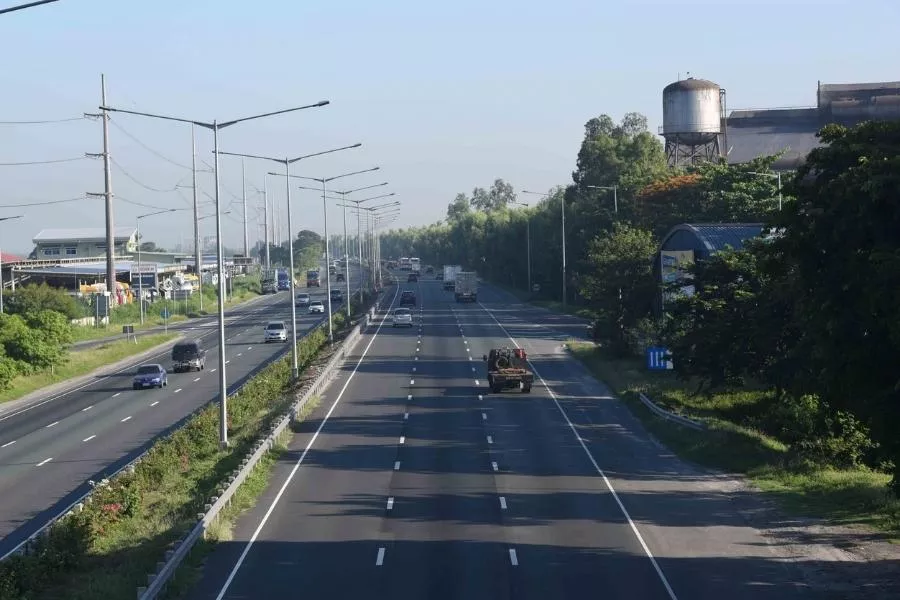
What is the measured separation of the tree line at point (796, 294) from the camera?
1927 cm

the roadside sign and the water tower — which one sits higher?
the water tower

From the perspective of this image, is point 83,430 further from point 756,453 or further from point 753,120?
point 753,120

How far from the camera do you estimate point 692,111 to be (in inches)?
3981

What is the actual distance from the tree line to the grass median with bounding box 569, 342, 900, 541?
2.90ft

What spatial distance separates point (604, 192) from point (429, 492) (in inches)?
3327

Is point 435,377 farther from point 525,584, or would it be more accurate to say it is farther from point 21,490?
point 525,584

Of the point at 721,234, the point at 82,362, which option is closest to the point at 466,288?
the point at 82,362

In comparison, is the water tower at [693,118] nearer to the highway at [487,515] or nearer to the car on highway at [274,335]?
the car on highway at [274,335]

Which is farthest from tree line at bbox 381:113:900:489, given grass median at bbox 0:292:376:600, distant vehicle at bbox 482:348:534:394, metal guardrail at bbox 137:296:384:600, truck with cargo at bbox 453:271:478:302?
truck with cargo at bbox 453:271:478:302

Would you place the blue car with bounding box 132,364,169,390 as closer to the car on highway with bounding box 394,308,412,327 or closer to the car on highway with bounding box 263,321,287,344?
the car on highway with bounding box 263,321,287,344

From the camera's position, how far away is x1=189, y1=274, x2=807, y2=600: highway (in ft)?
68.0

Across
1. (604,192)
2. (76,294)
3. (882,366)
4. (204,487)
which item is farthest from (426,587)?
(76,294)

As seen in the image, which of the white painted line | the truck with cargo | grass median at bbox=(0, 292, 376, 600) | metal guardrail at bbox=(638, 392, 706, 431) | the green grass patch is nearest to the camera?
grass median at bbox=(0, 292, 376, 600)

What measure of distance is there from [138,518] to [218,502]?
360 centimetres
